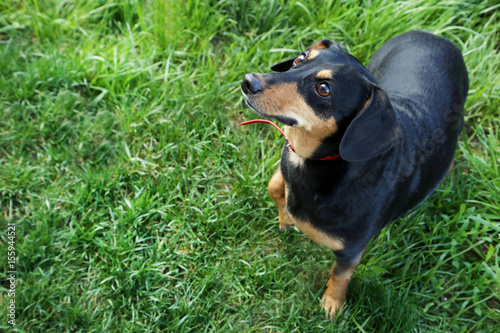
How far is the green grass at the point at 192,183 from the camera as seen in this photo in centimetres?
318

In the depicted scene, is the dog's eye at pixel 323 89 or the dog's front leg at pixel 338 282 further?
the dog's front leg at pixel 338 282

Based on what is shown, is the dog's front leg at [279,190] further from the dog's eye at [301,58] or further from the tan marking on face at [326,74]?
the tan marking on face at [326,74]

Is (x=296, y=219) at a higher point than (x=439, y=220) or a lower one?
higher

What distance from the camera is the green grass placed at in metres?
3.18

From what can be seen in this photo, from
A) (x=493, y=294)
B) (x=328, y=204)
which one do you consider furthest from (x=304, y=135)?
(x=493, y=294)

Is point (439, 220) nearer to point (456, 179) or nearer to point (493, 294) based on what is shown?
point (456, 179)

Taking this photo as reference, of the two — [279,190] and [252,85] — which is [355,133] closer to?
[252,85]

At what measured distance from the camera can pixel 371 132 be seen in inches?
89.6

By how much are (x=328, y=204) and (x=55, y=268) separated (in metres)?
2.02

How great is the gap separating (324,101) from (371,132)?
0.31 m

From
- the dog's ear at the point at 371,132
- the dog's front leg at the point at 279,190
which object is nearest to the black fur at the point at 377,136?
the dog's ear at the point at 371,132

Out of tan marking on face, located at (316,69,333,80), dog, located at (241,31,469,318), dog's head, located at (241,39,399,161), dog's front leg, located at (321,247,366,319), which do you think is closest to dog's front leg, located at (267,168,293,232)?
dog, located at (241,31,469,318)

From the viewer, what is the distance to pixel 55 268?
3.24m

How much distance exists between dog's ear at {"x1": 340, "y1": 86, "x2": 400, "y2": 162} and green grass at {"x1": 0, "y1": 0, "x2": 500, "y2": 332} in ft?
4.11
